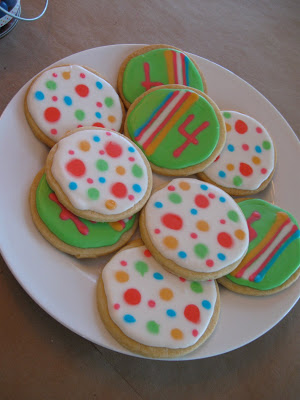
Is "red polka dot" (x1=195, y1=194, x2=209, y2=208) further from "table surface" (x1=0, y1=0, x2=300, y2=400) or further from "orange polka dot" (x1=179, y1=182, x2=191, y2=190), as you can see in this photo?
"table surface" (x1=0, y1=0, x2=300, y2=400)

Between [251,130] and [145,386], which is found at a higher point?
[251,130]

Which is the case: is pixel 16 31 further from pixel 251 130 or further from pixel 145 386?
pixel 145 386

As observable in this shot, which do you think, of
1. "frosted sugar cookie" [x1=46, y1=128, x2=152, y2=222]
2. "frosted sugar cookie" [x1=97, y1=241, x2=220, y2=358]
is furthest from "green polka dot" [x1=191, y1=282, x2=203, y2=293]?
"frosted sugar cookie" [x1=46, y1=128, x2=152, y2=222]

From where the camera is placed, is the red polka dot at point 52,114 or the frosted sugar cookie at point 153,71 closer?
the red polka dot at point 52,114

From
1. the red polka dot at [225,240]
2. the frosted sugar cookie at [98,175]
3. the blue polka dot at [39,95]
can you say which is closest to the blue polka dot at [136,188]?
the frosted sugar cookie at [98,175]

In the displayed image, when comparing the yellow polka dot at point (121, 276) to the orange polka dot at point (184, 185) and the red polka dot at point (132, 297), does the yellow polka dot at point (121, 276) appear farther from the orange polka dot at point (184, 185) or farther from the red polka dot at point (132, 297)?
the orange polka dot at point (184, 185)

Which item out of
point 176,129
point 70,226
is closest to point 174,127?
point 176,129

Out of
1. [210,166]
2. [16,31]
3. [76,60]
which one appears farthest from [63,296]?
[16,31]
